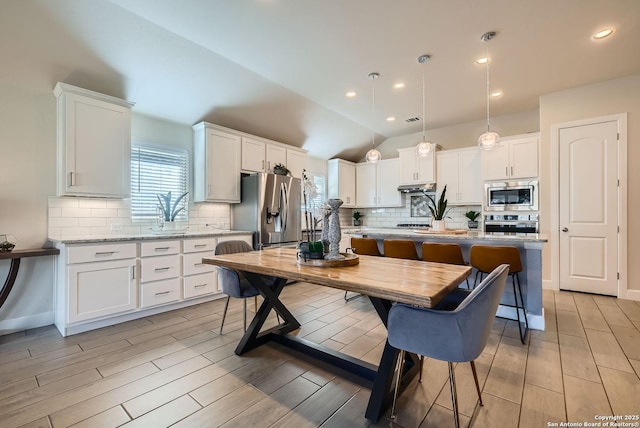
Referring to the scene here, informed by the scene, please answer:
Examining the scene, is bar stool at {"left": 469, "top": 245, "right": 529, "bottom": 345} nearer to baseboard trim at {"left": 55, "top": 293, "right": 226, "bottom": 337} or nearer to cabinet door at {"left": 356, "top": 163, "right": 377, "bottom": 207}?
baseboard trim at {"left": 55, "top": 293, "right": 226, "bottom": 337}

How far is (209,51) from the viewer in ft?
10.1

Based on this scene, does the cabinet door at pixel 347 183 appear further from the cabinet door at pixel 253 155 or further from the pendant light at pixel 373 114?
the cabinet door at pixel 253 155

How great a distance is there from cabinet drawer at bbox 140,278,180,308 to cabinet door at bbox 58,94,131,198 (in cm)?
105

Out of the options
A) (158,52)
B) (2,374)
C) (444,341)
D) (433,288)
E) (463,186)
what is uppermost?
(158,52)

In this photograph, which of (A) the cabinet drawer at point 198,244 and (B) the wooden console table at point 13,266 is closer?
(B) the wooden console table at point 13,266

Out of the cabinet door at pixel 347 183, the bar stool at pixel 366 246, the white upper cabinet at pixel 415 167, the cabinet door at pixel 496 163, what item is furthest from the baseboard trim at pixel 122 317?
the cabinet door at pixel 496 163

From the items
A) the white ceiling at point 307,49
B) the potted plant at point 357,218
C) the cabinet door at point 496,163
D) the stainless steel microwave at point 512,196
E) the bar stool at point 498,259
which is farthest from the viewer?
the potted plant at point 357,218

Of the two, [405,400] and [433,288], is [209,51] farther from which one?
[405,400]

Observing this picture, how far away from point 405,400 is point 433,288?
833 millimetres

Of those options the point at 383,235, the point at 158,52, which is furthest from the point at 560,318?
the point at 158,52

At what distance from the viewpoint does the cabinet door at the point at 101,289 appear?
2622mm

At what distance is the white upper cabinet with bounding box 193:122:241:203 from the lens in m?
3.97

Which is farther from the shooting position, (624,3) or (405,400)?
(624,3)

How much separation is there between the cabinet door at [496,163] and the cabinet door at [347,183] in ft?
8.93
